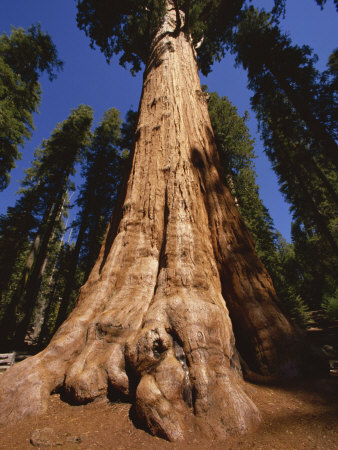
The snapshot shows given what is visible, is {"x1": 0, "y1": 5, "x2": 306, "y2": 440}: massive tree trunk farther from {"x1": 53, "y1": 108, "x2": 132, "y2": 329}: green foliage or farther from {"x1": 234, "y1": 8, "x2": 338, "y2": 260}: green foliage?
{"x1": 53, "y1": 108, "x2": 132, "y2": 329}: green foliage

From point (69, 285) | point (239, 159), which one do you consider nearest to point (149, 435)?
point (69, 285)

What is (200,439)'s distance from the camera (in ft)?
5.68

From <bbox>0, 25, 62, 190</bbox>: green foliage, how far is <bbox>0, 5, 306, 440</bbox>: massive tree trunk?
8.31 meters

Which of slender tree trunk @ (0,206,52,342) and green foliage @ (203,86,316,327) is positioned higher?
green foliage @ (203,86,316,327)

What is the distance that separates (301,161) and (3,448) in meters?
14.7

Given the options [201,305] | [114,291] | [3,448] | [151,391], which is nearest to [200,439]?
[151,391]

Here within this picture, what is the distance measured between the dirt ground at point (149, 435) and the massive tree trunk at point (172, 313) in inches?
4.2

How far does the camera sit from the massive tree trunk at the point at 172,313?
1991 millimetres

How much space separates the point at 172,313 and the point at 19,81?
1343cm

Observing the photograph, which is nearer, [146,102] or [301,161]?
[146,102]

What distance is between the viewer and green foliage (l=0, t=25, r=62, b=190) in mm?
9281

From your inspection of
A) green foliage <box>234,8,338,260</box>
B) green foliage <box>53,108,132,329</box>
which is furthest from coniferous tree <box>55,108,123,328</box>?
green foliage <box>234,8,338,260</box>

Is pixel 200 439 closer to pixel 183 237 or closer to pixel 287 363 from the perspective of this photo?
pixel 287 363

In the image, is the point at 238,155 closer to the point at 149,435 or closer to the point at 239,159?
the point at 239,159
